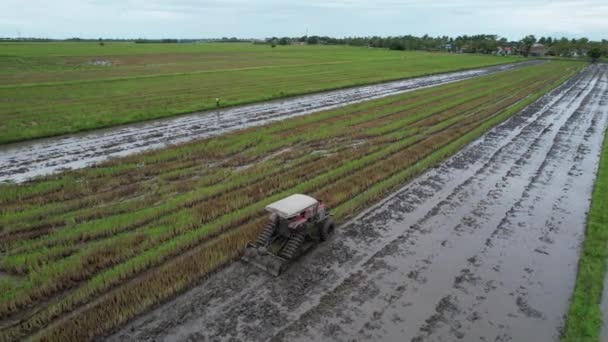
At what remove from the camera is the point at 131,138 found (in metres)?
18.0

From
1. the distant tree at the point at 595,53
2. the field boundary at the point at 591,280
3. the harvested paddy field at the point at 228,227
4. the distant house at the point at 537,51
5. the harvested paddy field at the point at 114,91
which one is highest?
the distant house at the point at 537,51

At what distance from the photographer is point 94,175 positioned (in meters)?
12.8

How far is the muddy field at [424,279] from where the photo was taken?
6.57 m

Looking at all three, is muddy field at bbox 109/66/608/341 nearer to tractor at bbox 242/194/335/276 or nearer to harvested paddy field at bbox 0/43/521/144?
tractor at bbox 242/194/335/276

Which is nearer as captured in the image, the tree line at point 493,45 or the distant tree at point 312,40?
the tree line at point 493,45

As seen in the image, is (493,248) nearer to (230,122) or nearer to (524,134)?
(524,134)

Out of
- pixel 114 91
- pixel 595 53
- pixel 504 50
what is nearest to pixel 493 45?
pixel 504 50

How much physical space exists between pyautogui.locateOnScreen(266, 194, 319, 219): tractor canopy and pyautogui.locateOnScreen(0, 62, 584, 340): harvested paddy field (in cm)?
120

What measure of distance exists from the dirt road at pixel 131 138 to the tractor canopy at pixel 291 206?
948cm

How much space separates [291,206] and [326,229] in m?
1.45

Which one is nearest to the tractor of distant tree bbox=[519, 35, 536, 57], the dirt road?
the dirt road

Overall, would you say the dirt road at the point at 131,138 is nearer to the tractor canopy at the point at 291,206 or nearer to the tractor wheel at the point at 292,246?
the tractor canopy at the point at 291,206

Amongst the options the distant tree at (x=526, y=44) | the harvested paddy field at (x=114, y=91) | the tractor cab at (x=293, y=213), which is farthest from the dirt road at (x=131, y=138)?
the distant tree at (x=526, y=44)

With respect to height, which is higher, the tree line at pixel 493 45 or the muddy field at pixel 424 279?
the tree line at pixel 493 45
